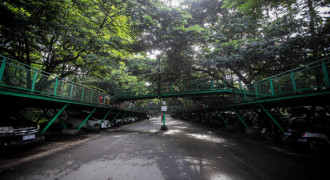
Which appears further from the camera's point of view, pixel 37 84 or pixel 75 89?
pixel 75 89

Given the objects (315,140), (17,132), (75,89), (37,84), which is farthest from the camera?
(75,89)

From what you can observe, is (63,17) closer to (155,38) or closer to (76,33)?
(76,33)

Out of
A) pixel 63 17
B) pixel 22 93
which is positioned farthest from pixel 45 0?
pixel 22 93

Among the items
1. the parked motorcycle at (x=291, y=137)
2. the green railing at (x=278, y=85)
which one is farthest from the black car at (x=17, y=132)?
the parked motorcycle at (x=291, y=137)

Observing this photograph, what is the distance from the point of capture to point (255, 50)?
36.8 feet

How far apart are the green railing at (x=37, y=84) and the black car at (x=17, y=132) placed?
1.22m

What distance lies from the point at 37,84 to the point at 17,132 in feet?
7.19

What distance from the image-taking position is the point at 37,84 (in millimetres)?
5980

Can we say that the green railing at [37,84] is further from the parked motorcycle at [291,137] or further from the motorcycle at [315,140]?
the parked motorcycle at [291,137]

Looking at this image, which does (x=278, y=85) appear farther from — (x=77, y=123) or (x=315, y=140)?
(x=77, y=123)

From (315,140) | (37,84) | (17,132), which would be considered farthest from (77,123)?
(315,140)

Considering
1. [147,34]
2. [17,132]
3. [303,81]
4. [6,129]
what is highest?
[147,34]

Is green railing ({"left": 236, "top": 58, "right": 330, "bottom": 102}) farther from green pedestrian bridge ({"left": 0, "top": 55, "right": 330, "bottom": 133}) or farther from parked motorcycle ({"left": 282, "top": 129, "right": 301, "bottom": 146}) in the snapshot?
parked motorcycle ({"left": 282, "top": 129, "right": 301, "bottom": 146})

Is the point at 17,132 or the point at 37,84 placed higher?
the point at 37,84
